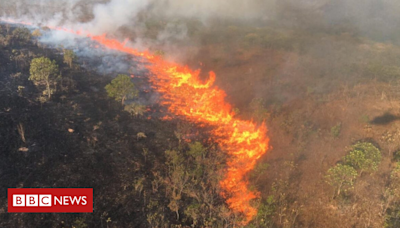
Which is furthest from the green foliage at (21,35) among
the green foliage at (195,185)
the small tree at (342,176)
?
the small tree at (342,176)

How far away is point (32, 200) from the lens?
21.6 meters

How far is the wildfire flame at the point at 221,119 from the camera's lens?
2492 cm

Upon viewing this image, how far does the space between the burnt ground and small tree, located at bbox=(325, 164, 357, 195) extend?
1694cm

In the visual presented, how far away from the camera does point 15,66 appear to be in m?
41.0

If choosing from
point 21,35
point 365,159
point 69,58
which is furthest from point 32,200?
point 21,35

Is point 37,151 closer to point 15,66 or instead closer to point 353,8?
point 15,66

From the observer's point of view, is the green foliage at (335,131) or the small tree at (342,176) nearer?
the small tree at (342,176)

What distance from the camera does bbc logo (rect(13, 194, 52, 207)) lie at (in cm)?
2053

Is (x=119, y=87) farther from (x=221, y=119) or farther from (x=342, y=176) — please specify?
(x=342, y=176)

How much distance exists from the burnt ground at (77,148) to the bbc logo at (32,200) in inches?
31.4

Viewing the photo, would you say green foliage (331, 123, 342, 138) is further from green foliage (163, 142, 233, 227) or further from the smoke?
the smoke

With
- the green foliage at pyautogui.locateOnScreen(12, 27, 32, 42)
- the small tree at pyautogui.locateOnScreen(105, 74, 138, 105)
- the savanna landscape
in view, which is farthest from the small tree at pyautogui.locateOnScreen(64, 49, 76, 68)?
the small tree at pyautogui.locateOnScreen(105, 74, 138, 105)

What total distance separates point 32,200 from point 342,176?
2703 centimetres

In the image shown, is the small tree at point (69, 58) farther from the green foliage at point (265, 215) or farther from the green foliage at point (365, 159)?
the green foliage at point (365, 159)
